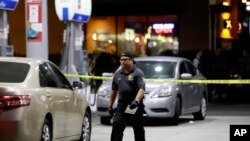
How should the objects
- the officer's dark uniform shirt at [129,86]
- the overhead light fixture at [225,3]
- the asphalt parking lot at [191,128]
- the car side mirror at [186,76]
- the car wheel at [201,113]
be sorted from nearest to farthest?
the officer's dark uniform shirt at [129,86], the asphalt parking lot at [191,128], the car side mirror at [186,76], the car wheel at [201,113], the overhead light fixture at [225,3]

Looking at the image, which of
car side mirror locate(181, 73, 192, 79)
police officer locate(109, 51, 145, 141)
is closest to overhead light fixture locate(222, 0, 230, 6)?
car side mirror locate(181, 73, 192, 79)

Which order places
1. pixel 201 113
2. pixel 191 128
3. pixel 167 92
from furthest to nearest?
pixel 201 113 < pixel 167 92 < pixel 191 128

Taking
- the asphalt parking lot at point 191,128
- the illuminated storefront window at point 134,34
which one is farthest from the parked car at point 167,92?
the illuminated storefront window at point 134,34

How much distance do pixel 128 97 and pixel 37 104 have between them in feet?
4.70

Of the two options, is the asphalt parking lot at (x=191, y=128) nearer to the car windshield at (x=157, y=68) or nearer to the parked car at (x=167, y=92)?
the parked car at (x=167, y=92)

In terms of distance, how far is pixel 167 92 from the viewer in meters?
16.4

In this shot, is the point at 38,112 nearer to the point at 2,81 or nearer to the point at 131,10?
the point at 2,81

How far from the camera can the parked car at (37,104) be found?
9.52 metres

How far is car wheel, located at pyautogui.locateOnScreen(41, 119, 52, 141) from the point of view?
1014cm

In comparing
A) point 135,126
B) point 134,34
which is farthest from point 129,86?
point 134,34

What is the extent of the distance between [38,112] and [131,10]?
79.9 ft

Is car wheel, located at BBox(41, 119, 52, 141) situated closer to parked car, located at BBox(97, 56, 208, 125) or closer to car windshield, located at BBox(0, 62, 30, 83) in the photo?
car windshield, located at BBox(0, 62, 30, 83)

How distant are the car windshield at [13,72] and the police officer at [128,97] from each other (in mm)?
1411

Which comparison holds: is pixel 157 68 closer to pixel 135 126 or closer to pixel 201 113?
pixel 201 113
